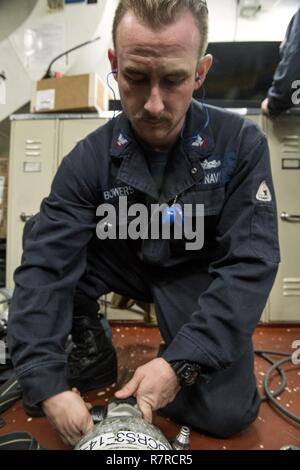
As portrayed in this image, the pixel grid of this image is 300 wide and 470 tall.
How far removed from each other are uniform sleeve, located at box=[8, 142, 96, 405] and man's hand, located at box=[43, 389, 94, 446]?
0.02 metres

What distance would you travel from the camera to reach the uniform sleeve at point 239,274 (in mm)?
631

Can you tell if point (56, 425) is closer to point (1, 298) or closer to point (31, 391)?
point (31, 391)

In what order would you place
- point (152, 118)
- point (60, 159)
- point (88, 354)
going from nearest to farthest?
point (152, 118) → point (88, 354) → point (60, 159)

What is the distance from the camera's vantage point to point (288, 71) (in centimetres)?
142

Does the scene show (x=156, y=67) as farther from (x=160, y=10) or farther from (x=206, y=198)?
(x=206, y=198)

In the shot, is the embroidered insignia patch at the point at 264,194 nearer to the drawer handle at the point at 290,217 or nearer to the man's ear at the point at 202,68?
the man's ear at the point at 202,68

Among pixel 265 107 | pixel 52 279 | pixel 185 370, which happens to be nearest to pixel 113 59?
pixel 52 279

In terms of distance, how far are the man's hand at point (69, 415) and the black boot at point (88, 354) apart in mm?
370

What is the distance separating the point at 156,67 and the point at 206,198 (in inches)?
11.8

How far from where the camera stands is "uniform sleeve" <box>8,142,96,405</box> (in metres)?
0.61

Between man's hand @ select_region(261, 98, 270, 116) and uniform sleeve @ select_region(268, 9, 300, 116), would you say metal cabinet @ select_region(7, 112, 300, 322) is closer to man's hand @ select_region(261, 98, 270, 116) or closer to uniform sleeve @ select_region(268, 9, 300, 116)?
man's hand @ select_region(261, 98, 270, 116)

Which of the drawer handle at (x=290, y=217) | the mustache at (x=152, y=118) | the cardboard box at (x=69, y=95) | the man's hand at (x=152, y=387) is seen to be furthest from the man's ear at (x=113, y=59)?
the drawer handle at (x=290, y=217)

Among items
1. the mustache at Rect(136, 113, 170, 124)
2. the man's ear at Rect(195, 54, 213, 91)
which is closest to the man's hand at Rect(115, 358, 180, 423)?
the mustache at Rect(136, 113, 170, 124)

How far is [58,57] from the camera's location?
79.4 inches
